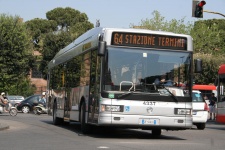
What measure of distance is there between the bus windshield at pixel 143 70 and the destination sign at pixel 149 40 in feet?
0.63

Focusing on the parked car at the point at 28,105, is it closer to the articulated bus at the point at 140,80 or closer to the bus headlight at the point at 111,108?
the articulated bus at the point at 140,80

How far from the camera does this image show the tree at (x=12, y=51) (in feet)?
189

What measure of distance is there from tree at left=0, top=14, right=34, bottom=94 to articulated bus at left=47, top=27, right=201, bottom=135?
136 feet

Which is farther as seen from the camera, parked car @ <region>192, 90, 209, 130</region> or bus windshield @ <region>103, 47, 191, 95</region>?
parked car @ <region>192, 90, 209, 130</region>

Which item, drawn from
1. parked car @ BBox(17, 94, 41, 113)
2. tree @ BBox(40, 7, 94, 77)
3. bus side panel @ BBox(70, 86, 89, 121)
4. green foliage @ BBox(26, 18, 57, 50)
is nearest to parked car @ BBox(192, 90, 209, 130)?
bus side panel @ BBox(70, 86, 89, 121)

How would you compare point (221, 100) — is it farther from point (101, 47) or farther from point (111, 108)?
point (101, 47)

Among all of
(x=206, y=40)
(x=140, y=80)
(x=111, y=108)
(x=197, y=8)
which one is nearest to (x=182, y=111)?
(x=140, y=80)

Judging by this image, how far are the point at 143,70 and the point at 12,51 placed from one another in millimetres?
42843

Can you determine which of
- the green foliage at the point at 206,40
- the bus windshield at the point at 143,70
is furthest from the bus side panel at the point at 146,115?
the green foliage at the point at 206,40

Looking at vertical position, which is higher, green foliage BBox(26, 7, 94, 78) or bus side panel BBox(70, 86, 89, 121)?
green foliage BBox(26, 7, 94, 78)

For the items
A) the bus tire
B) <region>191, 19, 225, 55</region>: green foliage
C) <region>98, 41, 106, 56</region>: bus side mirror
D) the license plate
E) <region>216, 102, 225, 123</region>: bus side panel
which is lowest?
the bus tire

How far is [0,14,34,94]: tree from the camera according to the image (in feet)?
189

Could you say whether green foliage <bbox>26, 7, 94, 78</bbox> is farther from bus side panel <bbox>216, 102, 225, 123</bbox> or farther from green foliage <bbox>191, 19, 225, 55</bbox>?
bus side panel <bbox>216, 102, 225, 123</bbox>

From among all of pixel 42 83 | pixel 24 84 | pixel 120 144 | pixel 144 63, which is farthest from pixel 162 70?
pixel 42 83
